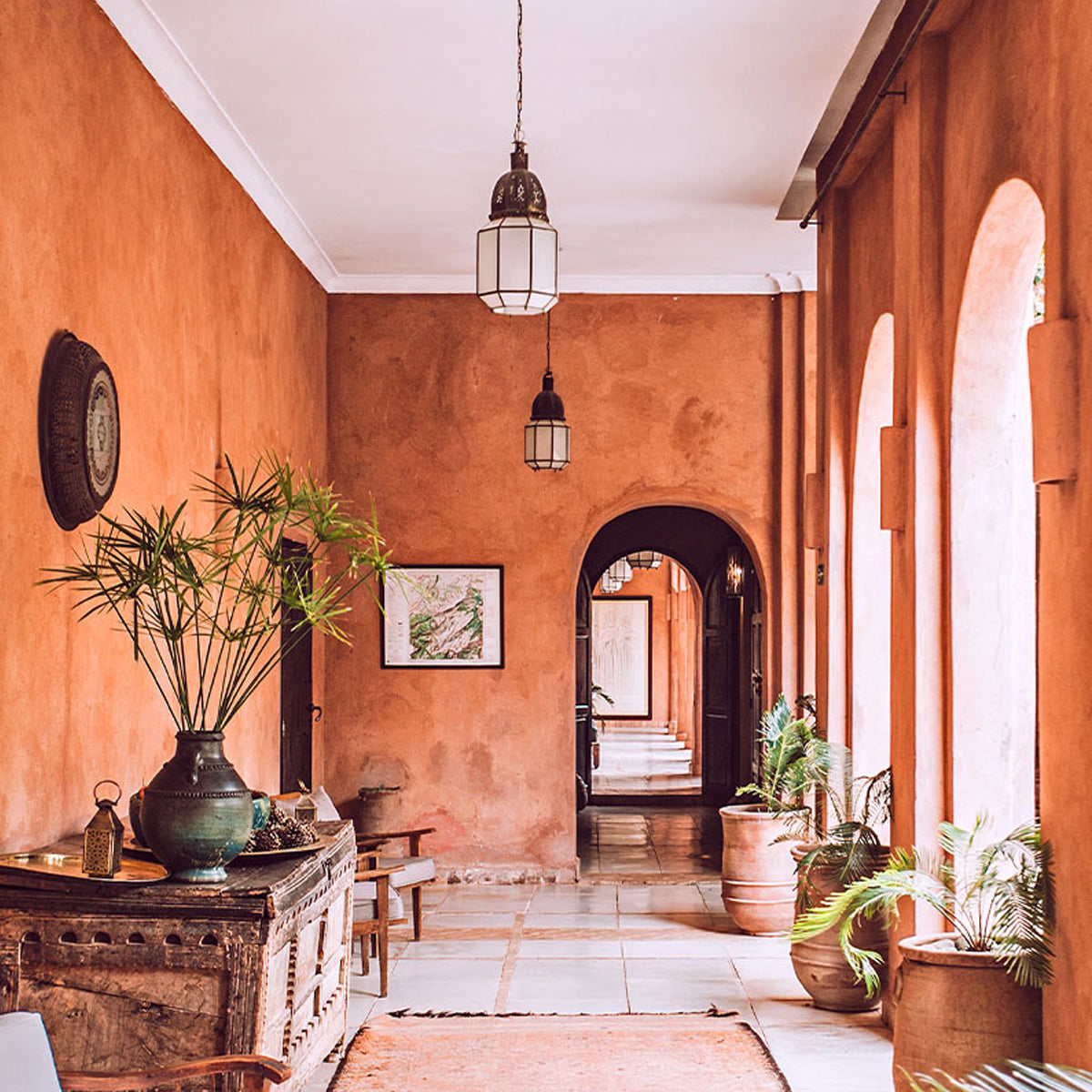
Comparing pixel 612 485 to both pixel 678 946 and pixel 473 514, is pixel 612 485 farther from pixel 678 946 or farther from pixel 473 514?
pixel 678 946

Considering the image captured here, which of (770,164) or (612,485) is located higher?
(770,164)

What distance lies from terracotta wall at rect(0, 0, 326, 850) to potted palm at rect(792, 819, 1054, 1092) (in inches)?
108

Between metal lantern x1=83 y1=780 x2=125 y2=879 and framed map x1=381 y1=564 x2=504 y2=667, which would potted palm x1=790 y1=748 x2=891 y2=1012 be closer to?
metal lantern x1=83 y1=780 x2=125 y2=879

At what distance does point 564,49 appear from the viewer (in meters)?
6.09

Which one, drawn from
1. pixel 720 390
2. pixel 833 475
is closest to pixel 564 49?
pixel 833 475

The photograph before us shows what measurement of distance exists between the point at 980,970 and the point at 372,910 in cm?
364

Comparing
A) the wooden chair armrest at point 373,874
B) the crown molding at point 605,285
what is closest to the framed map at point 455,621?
the crown molding at point 605,285

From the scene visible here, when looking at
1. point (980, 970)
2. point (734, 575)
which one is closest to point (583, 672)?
point (734, 575)

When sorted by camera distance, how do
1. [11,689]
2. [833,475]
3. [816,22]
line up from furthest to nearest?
1. [833,475]
2. [816,22]
3. [11,689]

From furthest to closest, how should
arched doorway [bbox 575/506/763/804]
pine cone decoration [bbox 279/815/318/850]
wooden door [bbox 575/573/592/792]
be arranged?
arched doorway [bbox 575/506/763/804] → wooden door [bbox 575/573/592/792] → pine cone decoration [bbox 279/815/318/850]

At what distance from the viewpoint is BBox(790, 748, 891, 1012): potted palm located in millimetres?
6199

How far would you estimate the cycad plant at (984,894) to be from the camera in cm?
407

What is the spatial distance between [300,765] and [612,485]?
293cm

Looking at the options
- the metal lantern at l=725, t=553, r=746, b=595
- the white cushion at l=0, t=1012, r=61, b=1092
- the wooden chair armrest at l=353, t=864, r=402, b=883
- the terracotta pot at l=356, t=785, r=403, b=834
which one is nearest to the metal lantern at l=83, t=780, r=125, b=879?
the white cushion at l=0, t=1012, r=61, b=1092
